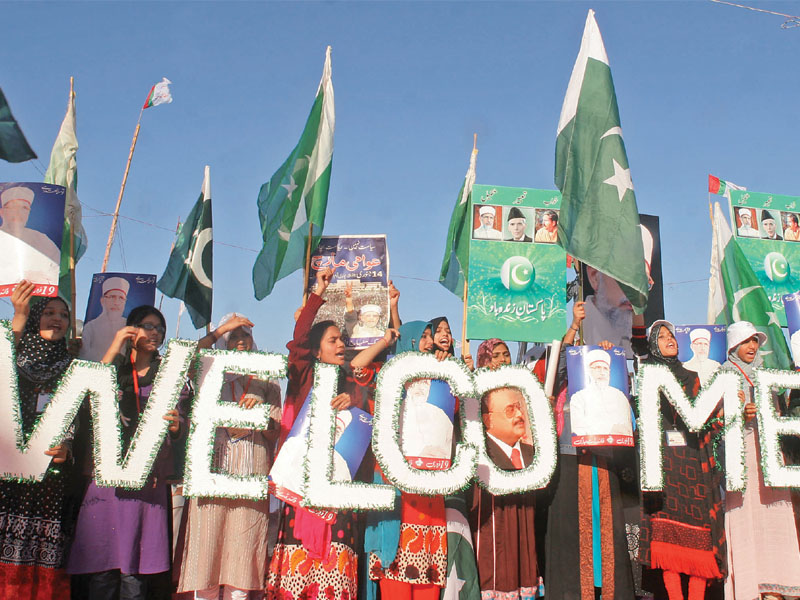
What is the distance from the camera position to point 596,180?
6688 millimetres

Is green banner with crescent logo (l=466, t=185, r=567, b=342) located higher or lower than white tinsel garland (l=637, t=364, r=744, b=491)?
higher

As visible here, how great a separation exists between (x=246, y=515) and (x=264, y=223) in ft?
9.69

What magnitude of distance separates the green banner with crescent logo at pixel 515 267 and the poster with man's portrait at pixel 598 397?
3.38ft

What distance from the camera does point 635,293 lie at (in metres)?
6.32

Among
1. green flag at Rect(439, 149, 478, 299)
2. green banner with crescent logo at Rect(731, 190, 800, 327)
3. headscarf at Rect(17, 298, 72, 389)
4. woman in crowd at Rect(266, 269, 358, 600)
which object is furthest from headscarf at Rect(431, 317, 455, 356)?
green banner with crescent logo at Rect(731, 190, 800, 327)

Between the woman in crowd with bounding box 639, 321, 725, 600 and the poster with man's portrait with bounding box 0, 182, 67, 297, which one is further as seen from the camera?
the woman in crowd with bounding box 639, 321, 725, 600

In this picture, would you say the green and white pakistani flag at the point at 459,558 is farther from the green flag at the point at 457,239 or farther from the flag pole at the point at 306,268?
the green flag at the point at 457,239

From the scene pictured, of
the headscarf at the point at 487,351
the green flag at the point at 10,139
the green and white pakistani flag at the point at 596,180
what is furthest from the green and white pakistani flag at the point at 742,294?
the green flag at the point at 10,139

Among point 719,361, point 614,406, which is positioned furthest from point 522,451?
point 719,361

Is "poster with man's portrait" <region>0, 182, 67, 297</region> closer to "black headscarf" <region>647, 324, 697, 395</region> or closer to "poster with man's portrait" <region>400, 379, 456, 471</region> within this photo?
"poster with man's portrait" <region>400, 379, 456, 471</region>

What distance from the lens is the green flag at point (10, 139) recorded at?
610 cm

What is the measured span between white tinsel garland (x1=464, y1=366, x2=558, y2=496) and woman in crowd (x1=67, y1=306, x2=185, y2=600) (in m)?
2.13

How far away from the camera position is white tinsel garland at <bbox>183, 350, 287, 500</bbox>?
516 cm

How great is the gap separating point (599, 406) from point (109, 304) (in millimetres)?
4070
